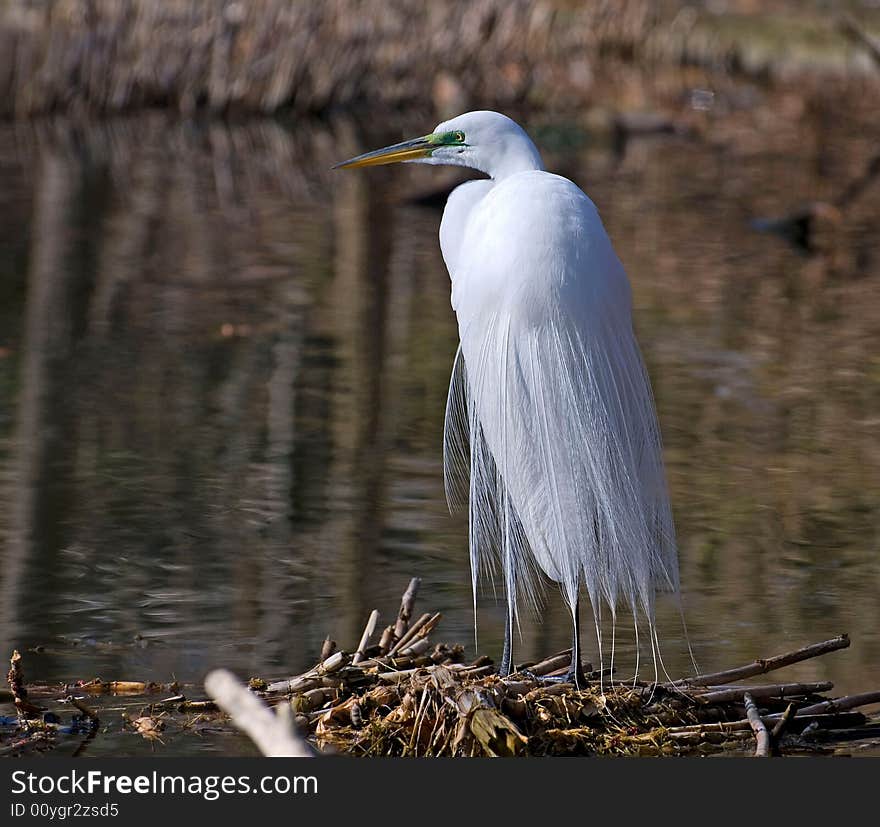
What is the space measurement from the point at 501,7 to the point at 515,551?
1327 centimetres

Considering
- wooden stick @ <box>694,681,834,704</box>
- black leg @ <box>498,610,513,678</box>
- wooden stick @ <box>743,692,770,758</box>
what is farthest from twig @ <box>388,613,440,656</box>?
wooden stick @ <box>743,692,770,758</box>

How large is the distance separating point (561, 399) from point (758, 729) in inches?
31.9

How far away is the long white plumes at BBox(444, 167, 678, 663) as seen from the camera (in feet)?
12.0

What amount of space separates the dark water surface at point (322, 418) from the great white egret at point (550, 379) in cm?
50

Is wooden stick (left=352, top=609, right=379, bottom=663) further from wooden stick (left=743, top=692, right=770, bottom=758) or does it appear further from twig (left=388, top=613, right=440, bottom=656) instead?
wooden stick (left=743, top=692, right=770, bottom=758)

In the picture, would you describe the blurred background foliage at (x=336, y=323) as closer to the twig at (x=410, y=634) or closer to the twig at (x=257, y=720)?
the twig at (x=410, y=634)

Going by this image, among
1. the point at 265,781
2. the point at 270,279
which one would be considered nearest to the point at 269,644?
the point at 265,781

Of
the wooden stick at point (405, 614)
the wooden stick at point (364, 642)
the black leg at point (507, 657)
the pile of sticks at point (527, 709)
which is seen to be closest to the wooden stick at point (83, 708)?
the pile of sticks at point (527, 709)

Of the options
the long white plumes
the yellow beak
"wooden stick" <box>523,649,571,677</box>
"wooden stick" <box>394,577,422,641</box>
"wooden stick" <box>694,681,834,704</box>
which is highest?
the yellow beak

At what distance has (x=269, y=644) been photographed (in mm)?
4332

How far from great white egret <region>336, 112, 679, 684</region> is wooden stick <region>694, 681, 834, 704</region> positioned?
0.85 ft

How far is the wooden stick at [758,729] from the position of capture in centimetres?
335

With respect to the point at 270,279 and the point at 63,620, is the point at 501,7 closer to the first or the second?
the point at 270,279

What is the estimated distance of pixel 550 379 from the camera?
3.72m
